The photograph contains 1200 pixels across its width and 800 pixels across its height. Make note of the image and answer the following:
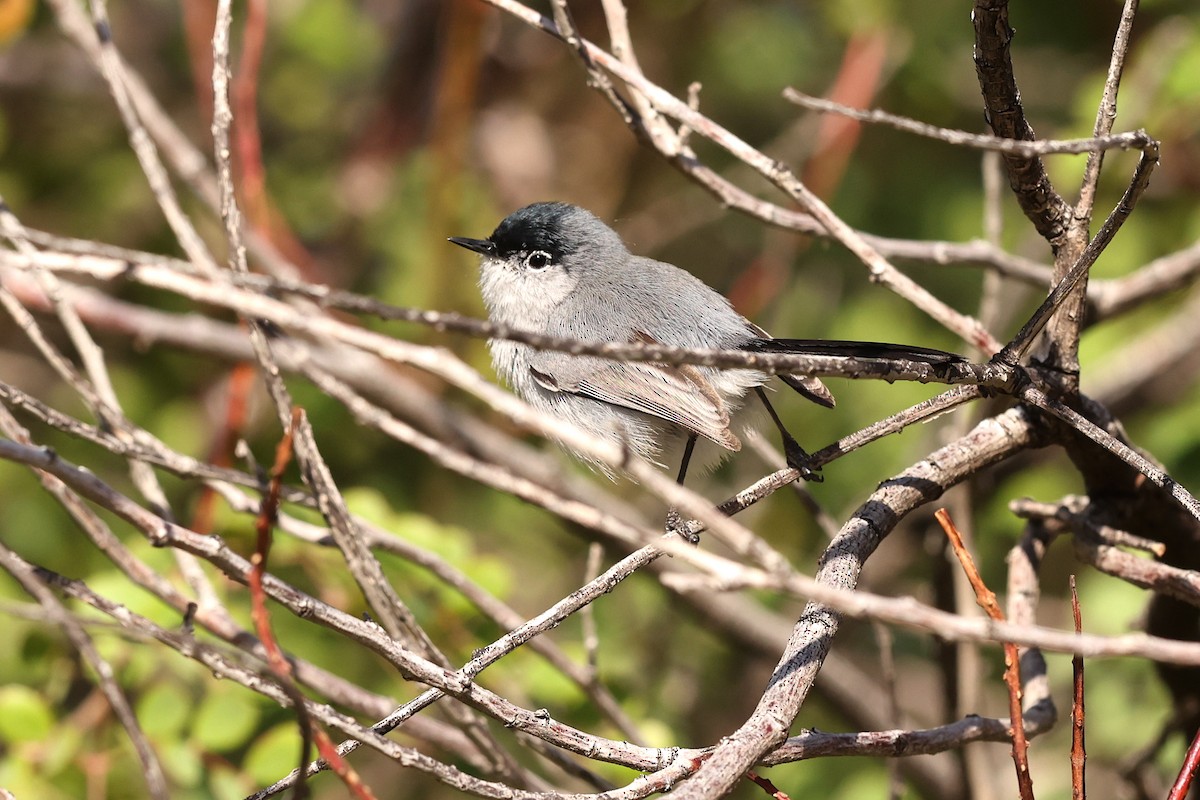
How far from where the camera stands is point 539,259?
264cm

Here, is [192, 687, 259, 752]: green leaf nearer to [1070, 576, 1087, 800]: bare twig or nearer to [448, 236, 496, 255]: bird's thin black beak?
[448, 236, 496, 255]: bird's thin black beak

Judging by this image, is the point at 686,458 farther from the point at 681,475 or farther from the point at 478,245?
the point at 478,245

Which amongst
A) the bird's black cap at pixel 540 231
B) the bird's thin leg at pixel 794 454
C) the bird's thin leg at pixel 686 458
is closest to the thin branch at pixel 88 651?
the bird's thin leg at pixel 794 454

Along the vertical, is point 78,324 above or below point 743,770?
above

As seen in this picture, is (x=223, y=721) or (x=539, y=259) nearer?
(x=223, y=721)

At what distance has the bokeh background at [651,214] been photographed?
114 inches

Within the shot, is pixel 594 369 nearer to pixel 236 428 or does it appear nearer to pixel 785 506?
pixel 236 428

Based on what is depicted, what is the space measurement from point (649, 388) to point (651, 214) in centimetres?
185

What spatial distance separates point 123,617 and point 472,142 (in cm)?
301

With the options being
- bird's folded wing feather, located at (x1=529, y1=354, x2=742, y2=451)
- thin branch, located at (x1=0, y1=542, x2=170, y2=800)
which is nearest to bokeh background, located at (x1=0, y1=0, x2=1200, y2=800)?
bird's folded wing feather, located at (x1=529, y1=354, x2=742, y2=451)

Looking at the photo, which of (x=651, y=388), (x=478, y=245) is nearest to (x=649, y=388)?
(x=651, y=388)

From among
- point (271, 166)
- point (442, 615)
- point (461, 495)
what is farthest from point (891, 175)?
point (442, 615)

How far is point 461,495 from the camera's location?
3557 millimetres

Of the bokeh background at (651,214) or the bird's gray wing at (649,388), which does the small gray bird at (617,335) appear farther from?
the bokeh background at (651,214)
